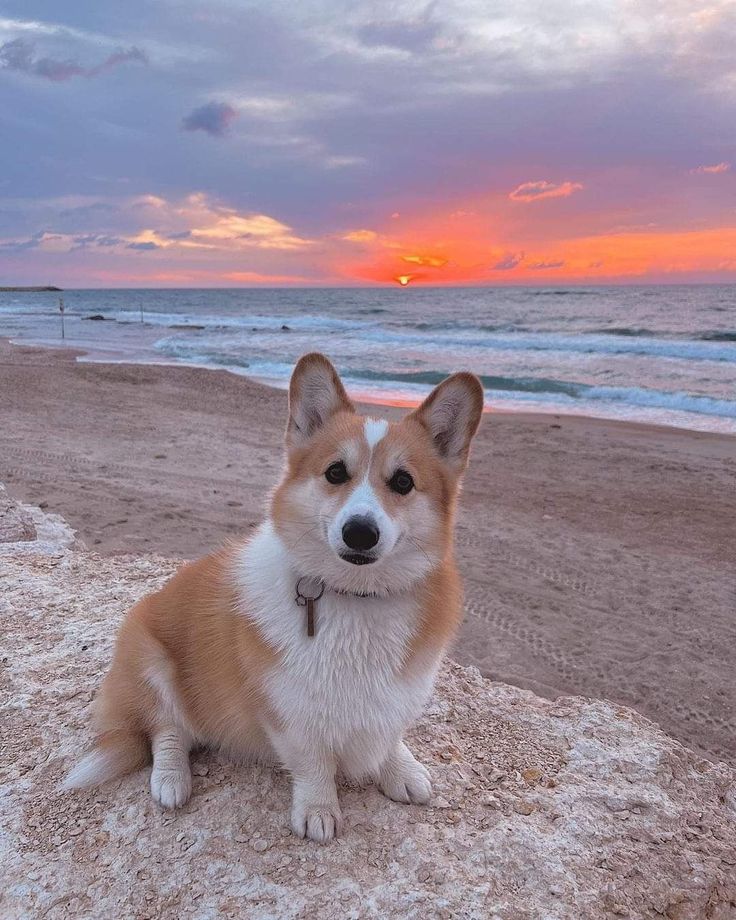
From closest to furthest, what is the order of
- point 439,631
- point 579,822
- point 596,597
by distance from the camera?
point 439,631 < point 579,822 < point 596,597

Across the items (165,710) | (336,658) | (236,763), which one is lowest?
(236,763)

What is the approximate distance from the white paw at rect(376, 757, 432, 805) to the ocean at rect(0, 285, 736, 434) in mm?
11357

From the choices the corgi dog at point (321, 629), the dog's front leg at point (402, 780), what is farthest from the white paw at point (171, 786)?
the dog's front leg at point (402, 780)

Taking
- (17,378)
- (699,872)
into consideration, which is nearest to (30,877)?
(699,872)

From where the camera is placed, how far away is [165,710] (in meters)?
2.84

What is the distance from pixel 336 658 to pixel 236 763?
35.0 inches

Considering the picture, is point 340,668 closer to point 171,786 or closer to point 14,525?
point 171,786

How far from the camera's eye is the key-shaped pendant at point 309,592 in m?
2.44

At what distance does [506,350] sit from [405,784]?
80.0ft

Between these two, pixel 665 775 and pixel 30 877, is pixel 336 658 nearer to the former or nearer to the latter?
pixel 30 877

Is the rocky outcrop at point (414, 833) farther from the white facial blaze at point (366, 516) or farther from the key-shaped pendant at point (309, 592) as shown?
the white facial blaze at point (366, 516)

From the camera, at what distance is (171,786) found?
2.65 metres

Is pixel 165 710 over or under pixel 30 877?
over

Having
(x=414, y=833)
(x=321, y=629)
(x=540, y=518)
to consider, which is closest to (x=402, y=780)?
(x=414, y=833)
